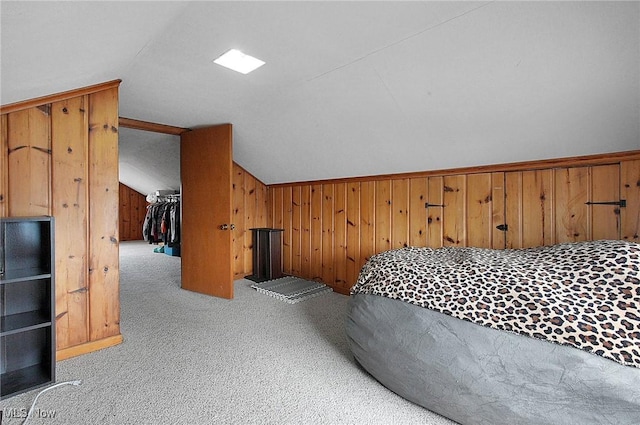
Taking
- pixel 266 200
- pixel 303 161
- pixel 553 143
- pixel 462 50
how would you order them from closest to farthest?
pixel 462 50, pixel 553 143, pixel 303 161, pixel 266 200

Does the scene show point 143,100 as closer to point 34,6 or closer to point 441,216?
point 34,6

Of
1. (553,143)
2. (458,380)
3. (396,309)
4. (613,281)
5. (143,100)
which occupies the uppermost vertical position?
(143,100)

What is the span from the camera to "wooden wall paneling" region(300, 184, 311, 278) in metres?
3.92

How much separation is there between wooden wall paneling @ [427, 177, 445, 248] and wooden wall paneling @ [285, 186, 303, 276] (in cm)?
172

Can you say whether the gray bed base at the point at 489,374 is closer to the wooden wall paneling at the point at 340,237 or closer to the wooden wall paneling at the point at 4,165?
the wooden wall paneling at the point at 340,237

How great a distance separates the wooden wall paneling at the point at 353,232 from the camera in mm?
3406

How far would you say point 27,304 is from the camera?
182cm

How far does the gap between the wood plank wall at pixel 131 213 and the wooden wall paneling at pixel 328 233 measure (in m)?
6.79

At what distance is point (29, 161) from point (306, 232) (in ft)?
8.85

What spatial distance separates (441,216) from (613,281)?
1492mm

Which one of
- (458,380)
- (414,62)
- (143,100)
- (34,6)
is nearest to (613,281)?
(458,380)

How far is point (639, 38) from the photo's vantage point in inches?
55.2

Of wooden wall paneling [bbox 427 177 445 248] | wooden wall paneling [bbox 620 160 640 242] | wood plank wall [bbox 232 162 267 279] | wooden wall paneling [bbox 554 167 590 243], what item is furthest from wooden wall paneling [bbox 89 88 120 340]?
wooden wall paneling [bbox 620 160 640 242]

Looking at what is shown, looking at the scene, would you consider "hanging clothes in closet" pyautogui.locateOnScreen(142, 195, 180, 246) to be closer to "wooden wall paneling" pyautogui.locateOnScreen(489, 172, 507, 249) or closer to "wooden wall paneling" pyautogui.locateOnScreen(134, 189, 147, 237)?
"wooden wall paneling" pyautogui.locateOnScreen(134, 189, 147, 237)
